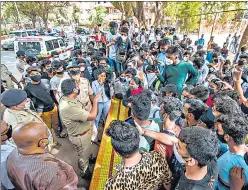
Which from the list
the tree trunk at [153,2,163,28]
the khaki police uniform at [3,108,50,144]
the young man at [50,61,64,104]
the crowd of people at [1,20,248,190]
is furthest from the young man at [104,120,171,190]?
the tree trunk at [153,2,163,28]

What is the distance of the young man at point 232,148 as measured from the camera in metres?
1.92

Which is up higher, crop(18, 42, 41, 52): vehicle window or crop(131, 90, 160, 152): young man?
crop(131, 90, 160, 152): young man

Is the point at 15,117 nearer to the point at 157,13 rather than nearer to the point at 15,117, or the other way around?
the point at 15,117

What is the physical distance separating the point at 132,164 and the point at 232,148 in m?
0.94

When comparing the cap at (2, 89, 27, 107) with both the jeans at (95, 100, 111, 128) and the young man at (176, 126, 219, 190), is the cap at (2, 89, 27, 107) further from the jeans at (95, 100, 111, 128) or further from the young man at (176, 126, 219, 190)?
the young man at (176, 126, 219, 190)

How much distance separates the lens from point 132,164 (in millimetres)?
1786

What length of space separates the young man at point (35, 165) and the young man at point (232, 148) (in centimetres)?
128

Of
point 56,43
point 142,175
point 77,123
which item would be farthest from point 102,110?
point 56,43

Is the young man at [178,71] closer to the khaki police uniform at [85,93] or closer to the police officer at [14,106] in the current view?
the khaki police uniform at [85,93]

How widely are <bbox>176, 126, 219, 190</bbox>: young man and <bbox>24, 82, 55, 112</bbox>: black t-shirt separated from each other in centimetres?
304

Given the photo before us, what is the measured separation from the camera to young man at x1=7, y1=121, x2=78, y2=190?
1.74 metres

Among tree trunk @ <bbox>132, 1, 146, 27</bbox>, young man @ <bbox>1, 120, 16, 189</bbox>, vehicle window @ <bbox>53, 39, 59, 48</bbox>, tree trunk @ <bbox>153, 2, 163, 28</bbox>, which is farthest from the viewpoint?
tree trunk @ <bbox>153, 2, 163, 28</bbox>

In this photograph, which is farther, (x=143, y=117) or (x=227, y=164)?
(x=143, y=117)

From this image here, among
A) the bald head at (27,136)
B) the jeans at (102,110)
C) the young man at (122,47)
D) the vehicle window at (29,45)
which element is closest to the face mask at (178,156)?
the bald head at (27,136)
